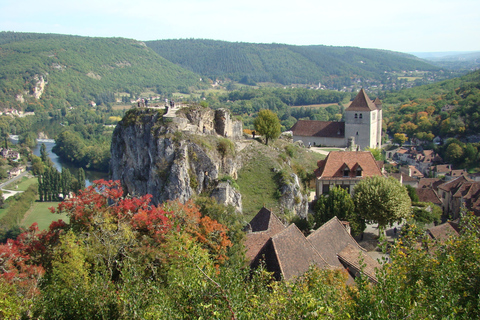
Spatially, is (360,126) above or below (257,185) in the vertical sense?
above

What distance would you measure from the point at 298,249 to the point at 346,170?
64.3 feet

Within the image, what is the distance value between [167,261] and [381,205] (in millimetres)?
18795

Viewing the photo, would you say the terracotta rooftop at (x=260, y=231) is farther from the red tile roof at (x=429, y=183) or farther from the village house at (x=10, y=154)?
the village house at (x=10, y=154)

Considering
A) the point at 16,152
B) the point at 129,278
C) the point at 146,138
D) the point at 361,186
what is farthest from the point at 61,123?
the point at 129,278

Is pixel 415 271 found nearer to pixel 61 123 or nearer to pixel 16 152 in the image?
pixel 16 152

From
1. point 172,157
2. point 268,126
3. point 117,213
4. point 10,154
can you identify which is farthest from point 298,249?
point 10,154

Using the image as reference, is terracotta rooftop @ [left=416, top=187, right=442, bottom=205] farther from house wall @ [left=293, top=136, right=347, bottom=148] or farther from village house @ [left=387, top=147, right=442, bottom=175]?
village house @ [left=387, top=147, right=442, bottom=175]

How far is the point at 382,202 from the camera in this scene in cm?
3072

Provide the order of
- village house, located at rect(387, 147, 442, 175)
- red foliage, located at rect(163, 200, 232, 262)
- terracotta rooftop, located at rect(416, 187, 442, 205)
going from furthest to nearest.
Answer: village house, located at rect(387, 147, 442, 175), terracotta rooftop, located at rect(416, 187, 442, 205), red foliage, located at rect(163, 200, 232, 262)

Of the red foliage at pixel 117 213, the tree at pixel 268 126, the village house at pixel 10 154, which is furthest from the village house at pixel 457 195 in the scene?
the village house at pixel 10 154

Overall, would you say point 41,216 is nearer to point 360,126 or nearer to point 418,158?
point 360,126

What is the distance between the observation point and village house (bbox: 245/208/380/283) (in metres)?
19.0

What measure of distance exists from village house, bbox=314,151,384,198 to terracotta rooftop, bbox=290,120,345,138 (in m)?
25.6

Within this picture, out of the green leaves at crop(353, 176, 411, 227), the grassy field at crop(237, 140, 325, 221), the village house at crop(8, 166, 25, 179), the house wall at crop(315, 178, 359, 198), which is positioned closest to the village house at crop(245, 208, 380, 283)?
the green leaves at crop(353, 176, 411, 227)
